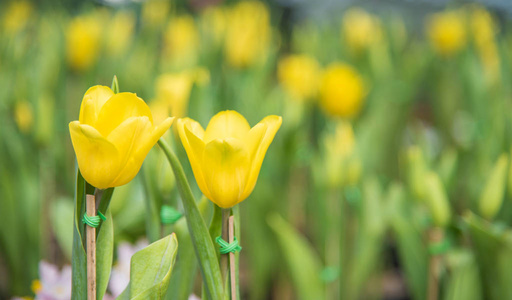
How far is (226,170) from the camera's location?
0.42 metres

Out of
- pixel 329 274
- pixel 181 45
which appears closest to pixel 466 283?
pixel 329 274

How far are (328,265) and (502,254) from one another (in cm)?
39

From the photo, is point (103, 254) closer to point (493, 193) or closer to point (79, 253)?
point (79, 253)

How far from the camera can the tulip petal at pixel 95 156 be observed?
0.38 m

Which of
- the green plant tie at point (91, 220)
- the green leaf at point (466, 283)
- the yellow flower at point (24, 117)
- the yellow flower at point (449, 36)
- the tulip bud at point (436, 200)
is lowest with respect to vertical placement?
the green leaf at point (466, 283)

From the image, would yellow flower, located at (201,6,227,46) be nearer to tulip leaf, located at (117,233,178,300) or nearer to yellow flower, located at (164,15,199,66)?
yellow flower, located at (164,15,199,66)

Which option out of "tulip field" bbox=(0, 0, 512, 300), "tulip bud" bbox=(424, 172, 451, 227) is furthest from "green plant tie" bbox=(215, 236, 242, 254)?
"tulip bud" bbox=(424, 172, 451, 227)

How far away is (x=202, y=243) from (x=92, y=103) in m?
0.15

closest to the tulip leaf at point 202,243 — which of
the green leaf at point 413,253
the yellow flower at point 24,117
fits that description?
the green leaf at point 413,253

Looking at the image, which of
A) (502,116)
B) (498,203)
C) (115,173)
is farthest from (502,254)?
(115,173)

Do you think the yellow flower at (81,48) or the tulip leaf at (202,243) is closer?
the tulip leaf at (202,243)

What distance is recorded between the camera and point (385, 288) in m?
1.48

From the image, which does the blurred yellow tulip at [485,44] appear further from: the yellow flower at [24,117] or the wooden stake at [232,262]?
the wooden stake at [232,262]

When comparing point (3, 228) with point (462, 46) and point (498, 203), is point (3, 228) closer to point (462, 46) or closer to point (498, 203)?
point (498, 203)
